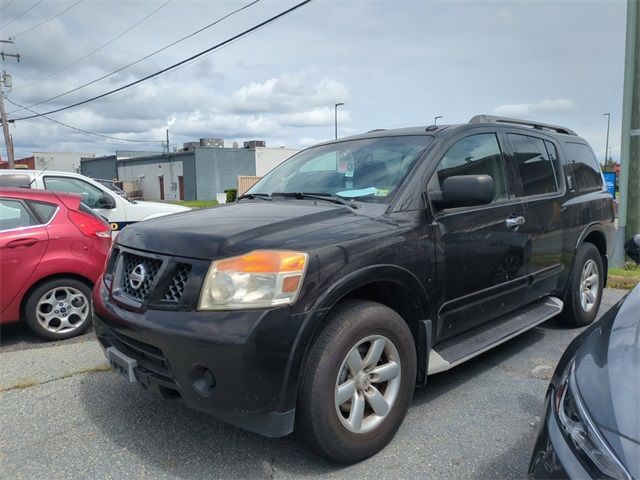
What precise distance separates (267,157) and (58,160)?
117 feet

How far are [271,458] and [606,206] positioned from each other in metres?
4.41

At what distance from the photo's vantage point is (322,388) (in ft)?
8.07

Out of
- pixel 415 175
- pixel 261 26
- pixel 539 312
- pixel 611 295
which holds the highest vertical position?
pixel 261 26

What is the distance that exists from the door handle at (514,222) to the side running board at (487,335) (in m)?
0.72

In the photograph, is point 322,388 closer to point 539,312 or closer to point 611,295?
point 539,312

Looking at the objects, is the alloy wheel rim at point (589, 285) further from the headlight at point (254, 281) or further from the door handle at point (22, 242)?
the door handle at point (22, 242)

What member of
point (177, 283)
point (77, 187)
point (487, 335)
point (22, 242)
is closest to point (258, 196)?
point (177, 283)

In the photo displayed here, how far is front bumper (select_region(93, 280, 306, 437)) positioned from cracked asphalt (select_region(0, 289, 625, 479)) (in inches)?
18.5

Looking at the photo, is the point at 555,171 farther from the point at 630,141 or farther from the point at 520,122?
the point at 630,141

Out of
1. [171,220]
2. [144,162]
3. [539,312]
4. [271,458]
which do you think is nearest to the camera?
[271,458]

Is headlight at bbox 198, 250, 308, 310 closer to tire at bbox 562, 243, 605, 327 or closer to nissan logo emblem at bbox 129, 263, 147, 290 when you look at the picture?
nissan logo emblem at bbox 129, 263, 147, 290

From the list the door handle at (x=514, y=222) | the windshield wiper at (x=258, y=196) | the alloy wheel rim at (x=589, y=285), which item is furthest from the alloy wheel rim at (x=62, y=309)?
the alloy wheel rim at (x=589, y=285)

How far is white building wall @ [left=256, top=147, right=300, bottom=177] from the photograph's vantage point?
47969mm

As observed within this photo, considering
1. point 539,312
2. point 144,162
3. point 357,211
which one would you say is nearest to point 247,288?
point 357,211
